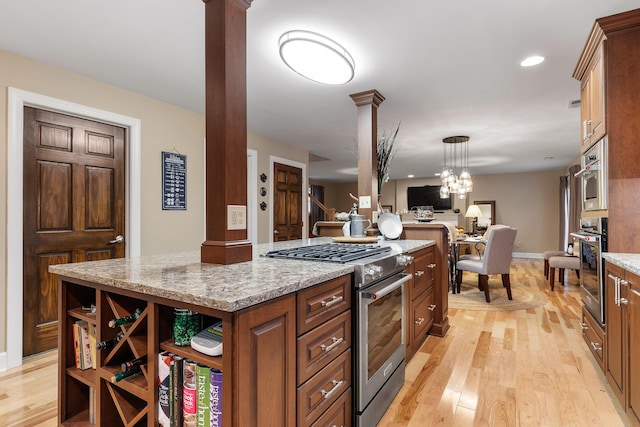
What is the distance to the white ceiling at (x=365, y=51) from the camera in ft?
6.08

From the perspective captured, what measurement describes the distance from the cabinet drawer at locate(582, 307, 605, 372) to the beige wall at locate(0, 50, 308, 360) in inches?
141

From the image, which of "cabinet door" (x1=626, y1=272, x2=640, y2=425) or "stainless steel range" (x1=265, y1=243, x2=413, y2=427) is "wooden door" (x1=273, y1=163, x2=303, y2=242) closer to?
"stainless steel range" (x1=265, y1=243, x2=413, y2=427)

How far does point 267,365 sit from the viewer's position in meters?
0.97

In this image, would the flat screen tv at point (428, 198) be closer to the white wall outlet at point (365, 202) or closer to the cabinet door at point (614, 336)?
the white wall outlet at point (365, 202)

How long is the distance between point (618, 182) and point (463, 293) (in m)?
2.79

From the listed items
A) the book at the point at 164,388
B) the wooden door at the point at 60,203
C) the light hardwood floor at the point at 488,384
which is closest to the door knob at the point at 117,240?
the wooden door at the point at 60,203

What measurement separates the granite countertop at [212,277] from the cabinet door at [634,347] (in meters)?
1.30

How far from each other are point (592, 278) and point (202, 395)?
249 cm

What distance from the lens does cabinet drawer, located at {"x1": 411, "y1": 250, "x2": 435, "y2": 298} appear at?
2363mm

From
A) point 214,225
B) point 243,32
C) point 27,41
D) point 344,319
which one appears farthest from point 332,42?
point 27,41

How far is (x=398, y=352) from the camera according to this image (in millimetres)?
1886

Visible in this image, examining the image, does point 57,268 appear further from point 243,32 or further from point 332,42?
point 332,42

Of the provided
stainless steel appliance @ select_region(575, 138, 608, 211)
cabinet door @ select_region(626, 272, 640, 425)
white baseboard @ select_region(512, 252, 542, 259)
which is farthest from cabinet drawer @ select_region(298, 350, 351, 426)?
white baseboard @ select_region(512, 252, 542, 259)

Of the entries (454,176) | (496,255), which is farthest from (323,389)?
(454,176)
